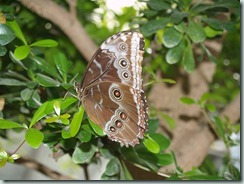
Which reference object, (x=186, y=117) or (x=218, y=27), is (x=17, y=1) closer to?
(x=218, y=27)

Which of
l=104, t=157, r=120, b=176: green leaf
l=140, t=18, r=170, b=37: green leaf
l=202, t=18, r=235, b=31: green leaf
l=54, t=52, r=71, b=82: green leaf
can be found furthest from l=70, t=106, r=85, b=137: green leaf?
l=202, t=18, r=235, b=31: green leaf

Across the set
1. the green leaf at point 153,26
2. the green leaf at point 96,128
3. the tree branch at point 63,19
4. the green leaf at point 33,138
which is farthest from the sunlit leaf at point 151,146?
the tree branch at point 63,19

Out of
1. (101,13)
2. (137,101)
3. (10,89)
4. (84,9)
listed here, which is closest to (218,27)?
(137,101)

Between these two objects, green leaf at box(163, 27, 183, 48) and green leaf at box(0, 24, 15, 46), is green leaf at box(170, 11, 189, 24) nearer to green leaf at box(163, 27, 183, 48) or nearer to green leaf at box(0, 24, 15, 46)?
green leaf at box(163, 27, 183, 48)

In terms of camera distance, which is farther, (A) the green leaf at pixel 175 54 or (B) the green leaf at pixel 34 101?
Answer: (A) the green leaf at pixel 175 54

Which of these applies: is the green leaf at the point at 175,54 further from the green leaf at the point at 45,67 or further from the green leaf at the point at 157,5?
the green leaf at the point at 45,67
